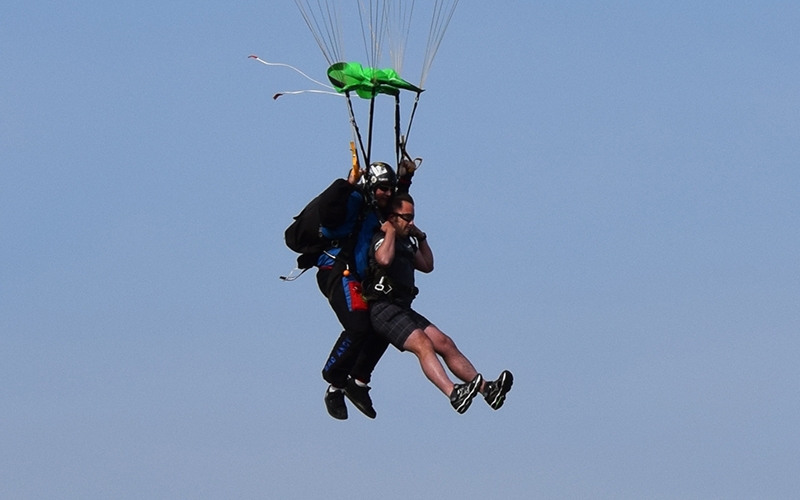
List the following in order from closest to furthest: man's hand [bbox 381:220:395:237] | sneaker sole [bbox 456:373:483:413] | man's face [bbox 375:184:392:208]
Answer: sneaker sole [bbox 456:373:483:413] < man's hand [bbox 381:220:395:237] < man's face [bbox 375:184:392:208]

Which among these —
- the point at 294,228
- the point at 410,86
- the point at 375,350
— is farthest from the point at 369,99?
the point at 375,350

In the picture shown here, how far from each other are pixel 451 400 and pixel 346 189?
1942mm

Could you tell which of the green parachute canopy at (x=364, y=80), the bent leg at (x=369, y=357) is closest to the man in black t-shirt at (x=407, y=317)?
the bent leg at (x=369, y=357)

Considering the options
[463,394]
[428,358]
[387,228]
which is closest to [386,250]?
[387,228]

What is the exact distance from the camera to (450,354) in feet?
48.2

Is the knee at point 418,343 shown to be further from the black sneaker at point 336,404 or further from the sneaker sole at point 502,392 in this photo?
the black sneaker at point 336,404

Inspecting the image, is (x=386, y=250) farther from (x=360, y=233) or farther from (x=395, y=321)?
(x=395, y=321)

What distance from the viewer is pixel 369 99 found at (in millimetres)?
14984

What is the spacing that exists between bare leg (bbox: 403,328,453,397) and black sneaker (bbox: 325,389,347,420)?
1339mm

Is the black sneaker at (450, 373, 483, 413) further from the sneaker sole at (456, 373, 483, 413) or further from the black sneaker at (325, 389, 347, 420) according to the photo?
the black sneaker at (325, 389, 347, 420)

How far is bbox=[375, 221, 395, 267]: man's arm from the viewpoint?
1452 cm

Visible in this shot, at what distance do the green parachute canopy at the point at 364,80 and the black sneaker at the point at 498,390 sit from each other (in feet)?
8.57

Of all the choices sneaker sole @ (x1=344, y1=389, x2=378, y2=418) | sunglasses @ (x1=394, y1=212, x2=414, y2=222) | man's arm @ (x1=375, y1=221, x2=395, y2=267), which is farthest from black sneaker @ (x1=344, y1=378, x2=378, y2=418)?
sunglasses @ (x1=394, y1=212, x2=414, y2=222)

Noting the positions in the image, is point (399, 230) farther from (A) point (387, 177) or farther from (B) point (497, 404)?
(B) point (497, 404)
